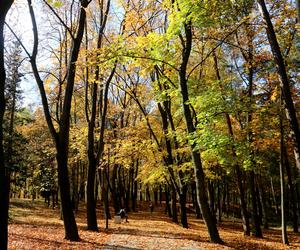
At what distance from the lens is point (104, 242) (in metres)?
12.4

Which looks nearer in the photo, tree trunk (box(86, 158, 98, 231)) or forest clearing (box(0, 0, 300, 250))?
forest clearing (box(0, 0, 300, 250))

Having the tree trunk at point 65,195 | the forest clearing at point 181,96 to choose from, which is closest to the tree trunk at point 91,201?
the forest clearing at point 181,96

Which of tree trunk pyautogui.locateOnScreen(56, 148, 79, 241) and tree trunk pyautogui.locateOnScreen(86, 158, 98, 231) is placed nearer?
→ tree trunk pyautogui.locateOnScreen(56, 148, 79, 241)

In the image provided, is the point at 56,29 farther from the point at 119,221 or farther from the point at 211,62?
the point at 119,221

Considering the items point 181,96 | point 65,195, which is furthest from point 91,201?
point 181,96

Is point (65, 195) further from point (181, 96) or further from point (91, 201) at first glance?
point (181, 96)

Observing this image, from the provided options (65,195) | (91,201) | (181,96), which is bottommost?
(91,201)

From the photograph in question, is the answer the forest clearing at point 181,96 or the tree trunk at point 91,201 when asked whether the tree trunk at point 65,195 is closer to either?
the forest clearing at point 181,96

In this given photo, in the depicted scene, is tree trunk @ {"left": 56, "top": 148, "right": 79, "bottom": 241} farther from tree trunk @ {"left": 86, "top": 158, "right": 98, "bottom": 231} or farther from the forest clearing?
tree trunk @ {"left": 86, "top": 158, "right": 98, "bottom": 231}

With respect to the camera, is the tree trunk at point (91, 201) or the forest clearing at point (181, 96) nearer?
the forest clearing at point (181, 96)

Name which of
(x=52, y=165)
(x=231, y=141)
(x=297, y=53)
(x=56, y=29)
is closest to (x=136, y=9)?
(x=56, y=29)

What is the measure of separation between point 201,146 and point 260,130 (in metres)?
5.55

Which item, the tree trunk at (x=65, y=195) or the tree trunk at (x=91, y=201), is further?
the tree trunk at (x=91, y=201)

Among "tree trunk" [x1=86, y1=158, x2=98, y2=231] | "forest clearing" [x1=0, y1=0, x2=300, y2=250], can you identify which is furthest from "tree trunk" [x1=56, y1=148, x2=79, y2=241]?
"tree trunk" [x1=86, y1=158, x2=98, y2=231]
